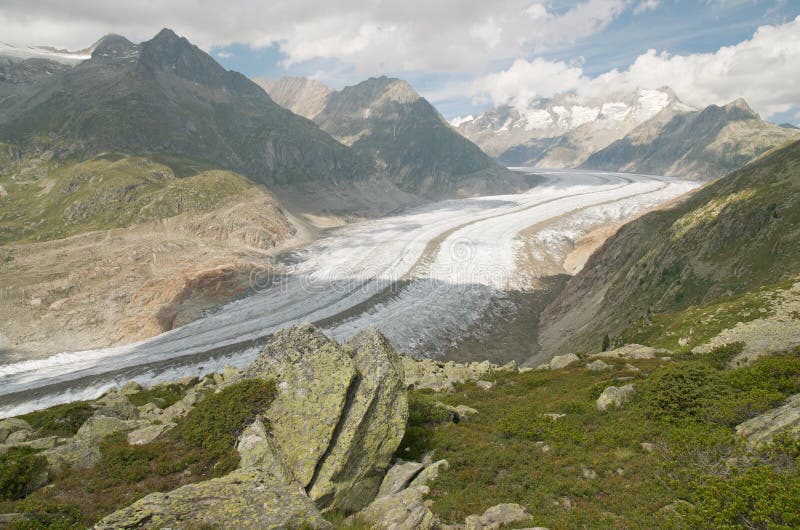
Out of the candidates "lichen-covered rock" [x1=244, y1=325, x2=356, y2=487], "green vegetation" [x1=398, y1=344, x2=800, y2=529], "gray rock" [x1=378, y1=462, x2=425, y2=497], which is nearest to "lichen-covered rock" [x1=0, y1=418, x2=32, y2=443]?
"lichen-covered rock" [x1=244, y1=325, x2=356, y2=487]

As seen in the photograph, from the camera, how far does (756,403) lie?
1162 cm

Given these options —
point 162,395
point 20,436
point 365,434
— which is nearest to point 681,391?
point 365,434

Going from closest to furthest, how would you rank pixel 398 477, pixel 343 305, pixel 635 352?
1. pixel 398 477
2. pixel 635 352
3. pixel 343 305

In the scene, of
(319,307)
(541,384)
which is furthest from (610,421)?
(319,307)

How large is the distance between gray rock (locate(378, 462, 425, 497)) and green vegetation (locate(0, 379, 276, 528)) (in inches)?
176

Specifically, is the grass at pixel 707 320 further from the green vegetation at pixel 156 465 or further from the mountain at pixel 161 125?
the mountain at pixel 161 125

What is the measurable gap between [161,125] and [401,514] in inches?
7287

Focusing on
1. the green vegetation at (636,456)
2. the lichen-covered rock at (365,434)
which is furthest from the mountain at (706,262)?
the lichen-covered rock at (365,434)

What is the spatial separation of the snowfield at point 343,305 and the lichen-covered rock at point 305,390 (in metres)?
33.7

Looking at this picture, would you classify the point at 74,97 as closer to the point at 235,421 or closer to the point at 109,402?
the point at 109,402

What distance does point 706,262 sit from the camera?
116 feet

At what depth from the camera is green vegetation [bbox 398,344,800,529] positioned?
8.25 meters

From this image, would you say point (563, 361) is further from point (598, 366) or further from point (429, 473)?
point (429, 473)

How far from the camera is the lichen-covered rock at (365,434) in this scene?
37.8 feet
